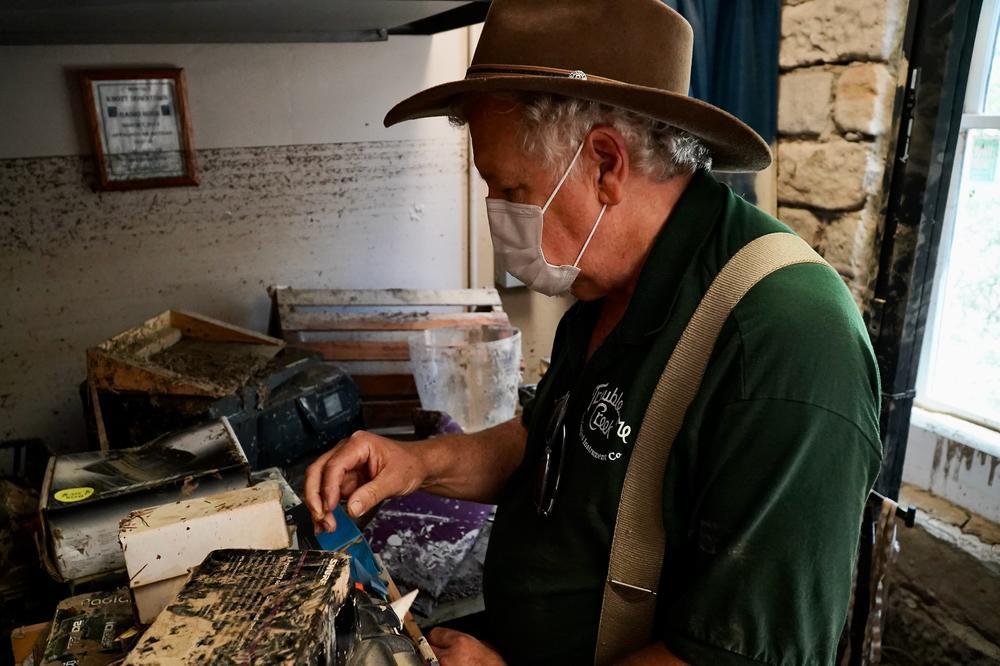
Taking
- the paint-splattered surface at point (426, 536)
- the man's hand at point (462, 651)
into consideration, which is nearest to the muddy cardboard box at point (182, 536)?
the man's hand at point (462, 651)

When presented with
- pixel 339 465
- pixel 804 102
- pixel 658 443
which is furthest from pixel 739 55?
pixel 339 465

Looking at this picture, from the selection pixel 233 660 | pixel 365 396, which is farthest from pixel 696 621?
pixel 365 396

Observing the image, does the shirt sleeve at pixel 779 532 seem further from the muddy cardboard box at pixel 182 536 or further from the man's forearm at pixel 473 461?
the man's forearm at pixel 473 461

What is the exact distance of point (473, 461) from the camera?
61.5 inches

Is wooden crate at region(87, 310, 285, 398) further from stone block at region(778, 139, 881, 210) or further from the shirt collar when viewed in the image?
stone block at region(778, 139, 881, 210)

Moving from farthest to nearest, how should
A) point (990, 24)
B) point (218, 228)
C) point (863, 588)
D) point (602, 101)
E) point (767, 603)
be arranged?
point (218, 228) → point (990, 24) → point (863, 588) → point (602, 101) → point (767, 603)

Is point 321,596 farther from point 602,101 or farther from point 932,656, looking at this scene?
point 932,656

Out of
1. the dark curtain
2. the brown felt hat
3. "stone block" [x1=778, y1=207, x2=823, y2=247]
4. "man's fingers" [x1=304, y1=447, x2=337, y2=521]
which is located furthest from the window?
"man's fingers" [x1=304, y1=447, x2=337, y2=521]

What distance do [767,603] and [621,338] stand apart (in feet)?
1.43

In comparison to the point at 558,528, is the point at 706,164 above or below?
above

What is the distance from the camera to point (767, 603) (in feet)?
2.81

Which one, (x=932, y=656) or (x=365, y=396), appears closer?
(x=932, y=656)

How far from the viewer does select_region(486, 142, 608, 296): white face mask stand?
1.20 m

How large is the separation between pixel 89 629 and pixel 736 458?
0.91 meters
